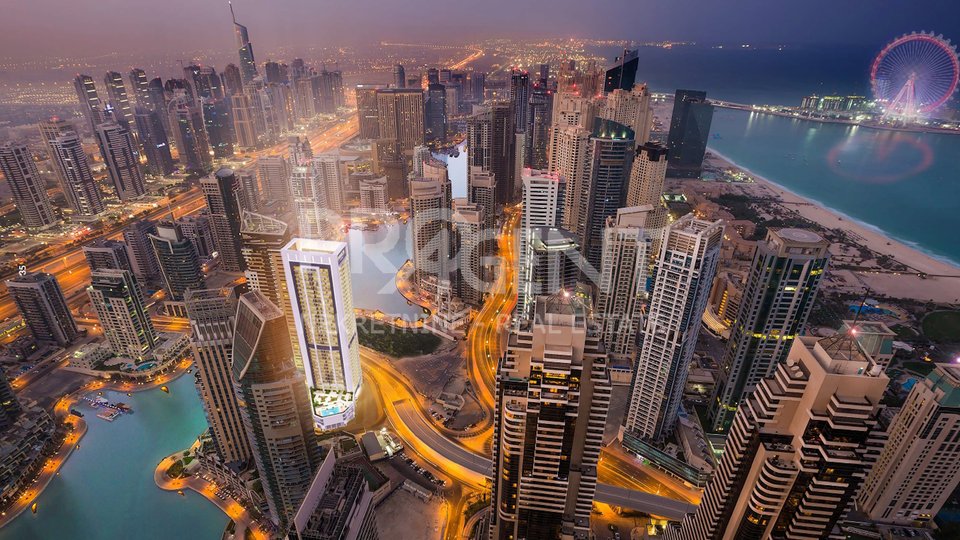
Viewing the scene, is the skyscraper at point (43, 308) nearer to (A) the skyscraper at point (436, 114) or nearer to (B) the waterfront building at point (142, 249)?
(B) the waterfront building at point (142, 249)

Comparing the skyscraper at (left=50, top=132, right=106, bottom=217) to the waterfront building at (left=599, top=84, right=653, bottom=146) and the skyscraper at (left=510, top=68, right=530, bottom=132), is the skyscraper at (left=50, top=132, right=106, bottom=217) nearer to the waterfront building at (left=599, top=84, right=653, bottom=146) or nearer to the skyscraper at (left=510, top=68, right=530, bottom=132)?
the skyscraper at (left=510, top=68, right=530, bottom=132)

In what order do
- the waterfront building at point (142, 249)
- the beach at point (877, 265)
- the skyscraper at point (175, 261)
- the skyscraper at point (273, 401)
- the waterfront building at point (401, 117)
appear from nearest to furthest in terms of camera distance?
the skyscraper at point (273, 401) → the skyscraper at point (175, 261) → the beach at point (877, 265) → the waterfront building at point (142, 249) → the waterfront building at point (401, 117)

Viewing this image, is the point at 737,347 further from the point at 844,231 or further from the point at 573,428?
the point at 844,231

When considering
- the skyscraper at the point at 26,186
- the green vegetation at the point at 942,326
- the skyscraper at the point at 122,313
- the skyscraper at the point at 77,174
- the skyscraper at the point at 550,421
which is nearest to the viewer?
the skyscraper at the point at 550,421

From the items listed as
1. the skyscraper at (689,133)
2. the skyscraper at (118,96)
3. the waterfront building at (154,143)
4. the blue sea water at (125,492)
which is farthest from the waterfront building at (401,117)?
the blue sea water at (125,492)

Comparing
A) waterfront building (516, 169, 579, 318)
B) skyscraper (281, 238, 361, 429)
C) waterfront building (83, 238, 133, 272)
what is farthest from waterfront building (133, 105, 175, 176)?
waterfront building (516, 169, 579, 318)

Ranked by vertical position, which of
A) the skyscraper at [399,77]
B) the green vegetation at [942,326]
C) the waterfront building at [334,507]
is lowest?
the green vegetation at [942,326]
